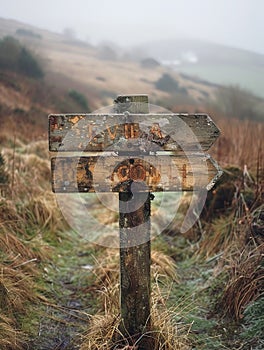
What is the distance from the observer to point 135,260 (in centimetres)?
244

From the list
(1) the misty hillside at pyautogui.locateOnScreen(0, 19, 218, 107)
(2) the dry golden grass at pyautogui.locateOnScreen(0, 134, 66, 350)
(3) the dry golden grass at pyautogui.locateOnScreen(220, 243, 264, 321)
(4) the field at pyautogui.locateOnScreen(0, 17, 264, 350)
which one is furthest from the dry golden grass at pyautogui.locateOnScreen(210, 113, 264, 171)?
(1) the misty hillside at pyautogui.locateOnScreen(0, 19, 218, 107)

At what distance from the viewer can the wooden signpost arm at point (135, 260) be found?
2.39 meters

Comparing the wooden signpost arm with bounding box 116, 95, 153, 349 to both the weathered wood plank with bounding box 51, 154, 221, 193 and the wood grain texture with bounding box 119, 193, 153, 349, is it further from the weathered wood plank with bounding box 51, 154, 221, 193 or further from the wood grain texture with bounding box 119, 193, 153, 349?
the weathered wood plank with bounding box 51, 154, 221, 193

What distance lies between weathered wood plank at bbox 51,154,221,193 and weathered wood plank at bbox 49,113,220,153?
6cm

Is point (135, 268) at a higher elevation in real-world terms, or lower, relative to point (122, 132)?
lower

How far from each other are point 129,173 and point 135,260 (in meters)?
0.50

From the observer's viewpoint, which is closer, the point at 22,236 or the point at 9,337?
the point at 9,337

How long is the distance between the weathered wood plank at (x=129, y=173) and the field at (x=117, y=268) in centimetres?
84

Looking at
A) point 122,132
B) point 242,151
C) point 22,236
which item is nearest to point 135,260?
point 122,132

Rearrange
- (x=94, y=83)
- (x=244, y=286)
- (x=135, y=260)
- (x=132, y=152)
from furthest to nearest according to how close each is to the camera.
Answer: (x=94, y=83) → (x=244, y=286) → (x=135, y=260) → (x=132, y=152)

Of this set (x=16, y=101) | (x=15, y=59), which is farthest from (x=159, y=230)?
(x=15, y=59)

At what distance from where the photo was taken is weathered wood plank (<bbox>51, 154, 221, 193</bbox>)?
228 cm

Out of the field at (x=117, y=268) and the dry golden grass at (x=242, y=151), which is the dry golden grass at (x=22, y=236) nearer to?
the field at (x=117, y=268)

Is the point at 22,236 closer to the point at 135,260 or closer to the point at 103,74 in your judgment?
the point at 135,260
